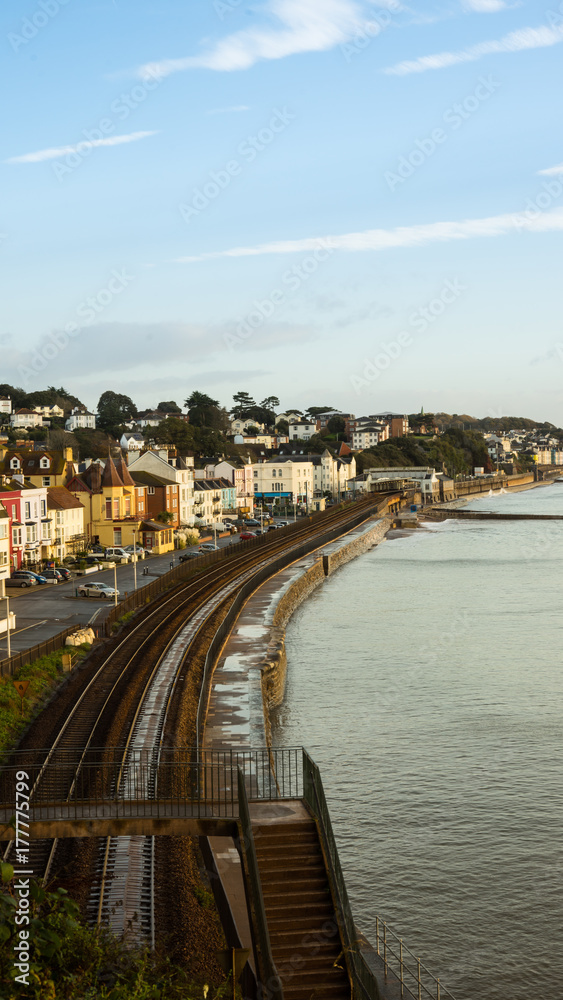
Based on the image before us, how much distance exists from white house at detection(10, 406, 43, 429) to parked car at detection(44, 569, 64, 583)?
125m

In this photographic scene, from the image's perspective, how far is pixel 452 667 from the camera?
32844 millimetres

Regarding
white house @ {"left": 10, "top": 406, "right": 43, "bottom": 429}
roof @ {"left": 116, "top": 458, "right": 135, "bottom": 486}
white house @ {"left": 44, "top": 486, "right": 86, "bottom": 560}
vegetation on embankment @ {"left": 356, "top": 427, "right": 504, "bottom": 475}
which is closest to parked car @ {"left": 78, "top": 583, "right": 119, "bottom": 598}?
white house @ {"left": 44, "top": 486, "right": 86, "bottom": 560}

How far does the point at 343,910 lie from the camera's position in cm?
1145

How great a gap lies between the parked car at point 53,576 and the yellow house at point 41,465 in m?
11.7

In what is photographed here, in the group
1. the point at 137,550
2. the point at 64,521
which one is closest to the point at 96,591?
the point at 64,521

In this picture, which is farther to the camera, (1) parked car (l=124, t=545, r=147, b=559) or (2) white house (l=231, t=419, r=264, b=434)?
(2) white house (l=231, t=419, r=264, b=434)

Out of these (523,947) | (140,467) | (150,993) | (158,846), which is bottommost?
(523,947)

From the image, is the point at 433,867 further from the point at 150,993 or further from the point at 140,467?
the point at 140,467

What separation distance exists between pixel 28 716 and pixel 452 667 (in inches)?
611

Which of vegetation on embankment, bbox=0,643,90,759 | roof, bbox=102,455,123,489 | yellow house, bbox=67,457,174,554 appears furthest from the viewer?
roof, bbox=102,455,123,489

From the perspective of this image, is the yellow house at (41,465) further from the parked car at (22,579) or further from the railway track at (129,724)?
the railway track at (129,724)

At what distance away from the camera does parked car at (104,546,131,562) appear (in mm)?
54966

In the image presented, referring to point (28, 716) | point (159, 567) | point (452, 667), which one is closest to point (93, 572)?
point (159, 567)

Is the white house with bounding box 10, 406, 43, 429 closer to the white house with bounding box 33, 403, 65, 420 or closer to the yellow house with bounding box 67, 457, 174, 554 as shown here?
the white house with bounding box 33, 403, 65, 420
